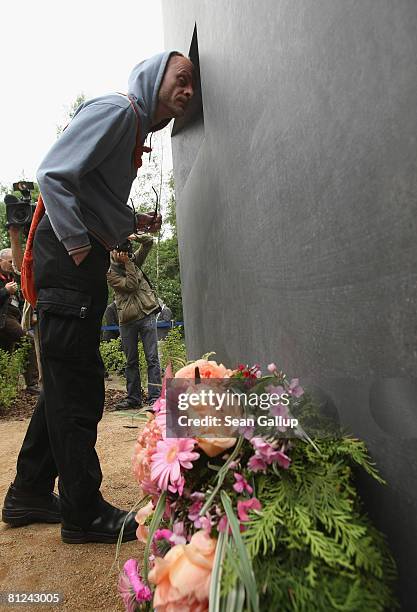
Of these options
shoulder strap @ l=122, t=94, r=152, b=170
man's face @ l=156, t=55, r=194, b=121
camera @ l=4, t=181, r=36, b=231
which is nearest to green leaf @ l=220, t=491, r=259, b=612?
shoulder strap @ l=122, t=94, r=152, b=170

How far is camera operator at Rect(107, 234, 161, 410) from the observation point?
17.4 ft

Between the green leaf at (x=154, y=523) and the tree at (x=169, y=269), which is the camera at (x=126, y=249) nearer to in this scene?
the green leaf at (x=154, y=523)

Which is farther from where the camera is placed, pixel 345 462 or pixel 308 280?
pixel 308 280

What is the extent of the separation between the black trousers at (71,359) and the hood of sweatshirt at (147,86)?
0.57 m

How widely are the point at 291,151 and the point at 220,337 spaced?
1.46 meters

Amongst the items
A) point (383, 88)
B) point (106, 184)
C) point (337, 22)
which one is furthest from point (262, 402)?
point (106, 184)

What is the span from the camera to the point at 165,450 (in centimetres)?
98

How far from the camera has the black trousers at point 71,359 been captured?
1894 millimetres

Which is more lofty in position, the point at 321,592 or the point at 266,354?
the point at 266,354

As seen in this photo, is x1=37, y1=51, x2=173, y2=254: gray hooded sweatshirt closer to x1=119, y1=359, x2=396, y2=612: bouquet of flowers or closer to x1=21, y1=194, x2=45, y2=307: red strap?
x1=21, y1=194, x2=45, y2=307: red strap

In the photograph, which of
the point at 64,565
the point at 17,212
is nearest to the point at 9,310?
the point at 17,212

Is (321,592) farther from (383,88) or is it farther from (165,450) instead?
(383,88)

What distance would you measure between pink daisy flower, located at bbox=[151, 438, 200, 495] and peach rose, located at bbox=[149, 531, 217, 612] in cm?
12

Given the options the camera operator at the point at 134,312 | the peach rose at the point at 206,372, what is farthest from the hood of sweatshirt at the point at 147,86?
the camera operator at the point at 134,312
